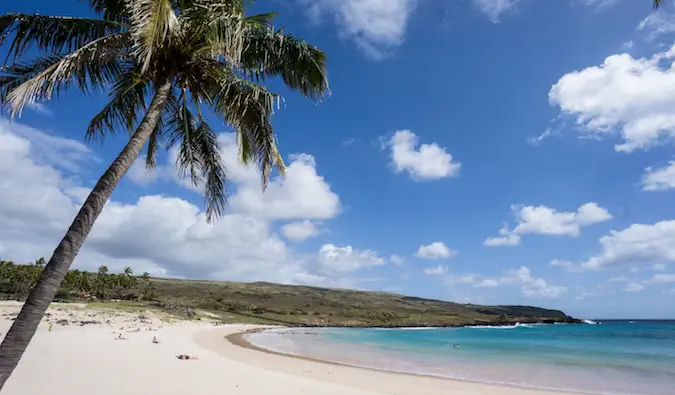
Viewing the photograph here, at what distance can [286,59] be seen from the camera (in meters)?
9.09

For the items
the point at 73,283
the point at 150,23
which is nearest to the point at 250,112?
the point at 150,23

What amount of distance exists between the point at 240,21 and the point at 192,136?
13.6 feet

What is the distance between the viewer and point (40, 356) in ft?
41.8

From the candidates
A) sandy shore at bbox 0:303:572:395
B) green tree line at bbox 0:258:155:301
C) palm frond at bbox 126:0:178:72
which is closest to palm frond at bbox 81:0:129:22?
palm frond at bbox 126:0:178:72

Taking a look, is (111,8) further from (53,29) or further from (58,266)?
(58,266)

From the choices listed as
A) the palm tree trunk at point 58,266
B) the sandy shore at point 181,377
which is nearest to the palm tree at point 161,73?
the palm tree trunk at point 58,266

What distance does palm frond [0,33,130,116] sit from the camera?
638 cm

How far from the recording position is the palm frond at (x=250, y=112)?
8.91 metres

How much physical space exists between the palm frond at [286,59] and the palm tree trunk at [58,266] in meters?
3.50

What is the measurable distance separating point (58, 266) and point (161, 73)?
4303mm

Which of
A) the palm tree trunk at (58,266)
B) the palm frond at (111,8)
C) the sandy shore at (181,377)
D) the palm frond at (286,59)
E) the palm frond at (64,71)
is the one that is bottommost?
the sandy shore at (181,377)

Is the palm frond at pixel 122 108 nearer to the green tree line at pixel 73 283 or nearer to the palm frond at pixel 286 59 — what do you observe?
the palm frond at pixel 286 59

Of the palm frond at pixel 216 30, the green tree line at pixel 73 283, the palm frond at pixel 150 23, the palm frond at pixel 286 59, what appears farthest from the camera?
the green tree line at pixel 73 283

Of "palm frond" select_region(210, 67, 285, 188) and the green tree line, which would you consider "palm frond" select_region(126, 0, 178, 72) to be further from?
the green tree line
